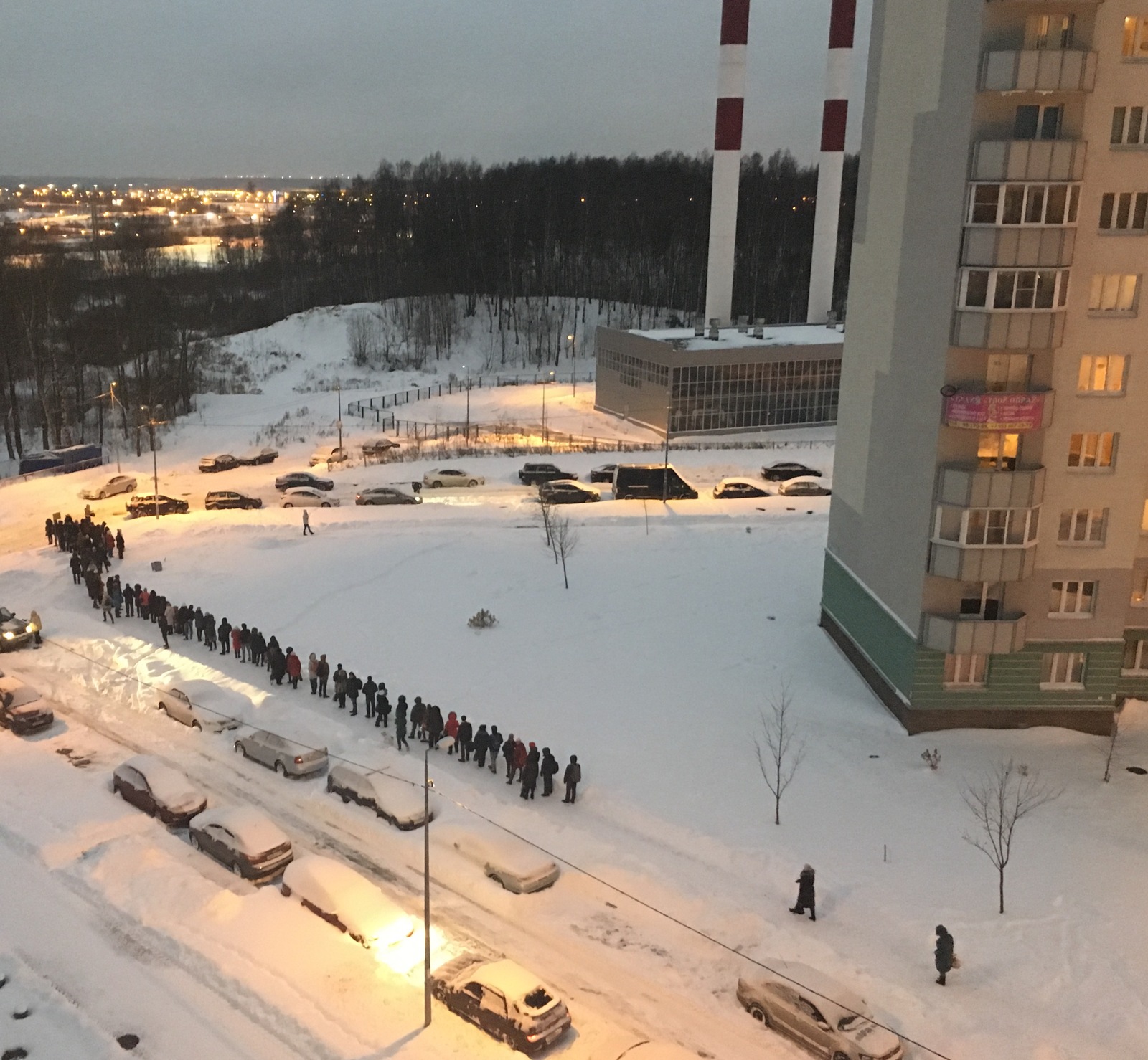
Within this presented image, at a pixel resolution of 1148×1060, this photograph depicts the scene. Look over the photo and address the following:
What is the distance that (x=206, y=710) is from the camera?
2331 cm

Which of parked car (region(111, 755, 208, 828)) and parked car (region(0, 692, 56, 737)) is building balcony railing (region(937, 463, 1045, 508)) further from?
parked car (region(0, 692, 56, 737))

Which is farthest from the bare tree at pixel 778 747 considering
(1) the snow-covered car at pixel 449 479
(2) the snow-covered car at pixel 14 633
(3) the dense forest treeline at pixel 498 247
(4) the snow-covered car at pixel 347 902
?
(3) the dense forest treeline at pixel 498 247

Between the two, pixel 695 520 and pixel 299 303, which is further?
pixel 299 303

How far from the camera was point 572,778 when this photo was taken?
791 inches

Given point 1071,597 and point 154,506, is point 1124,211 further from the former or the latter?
Answer: point 154,506

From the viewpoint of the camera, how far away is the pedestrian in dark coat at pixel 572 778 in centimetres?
2003

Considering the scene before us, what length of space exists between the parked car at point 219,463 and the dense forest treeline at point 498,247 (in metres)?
29.0

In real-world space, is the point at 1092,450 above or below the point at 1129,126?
below

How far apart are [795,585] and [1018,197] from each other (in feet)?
45.2

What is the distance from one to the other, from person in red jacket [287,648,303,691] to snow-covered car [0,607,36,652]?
8116 millimetres

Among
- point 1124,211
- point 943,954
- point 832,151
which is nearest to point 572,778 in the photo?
point 943,954

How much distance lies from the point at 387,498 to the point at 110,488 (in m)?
12.3

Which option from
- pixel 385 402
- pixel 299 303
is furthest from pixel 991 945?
pixel 299 303

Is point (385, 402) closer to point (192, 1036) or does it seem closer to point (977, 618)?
point (977, 618)
